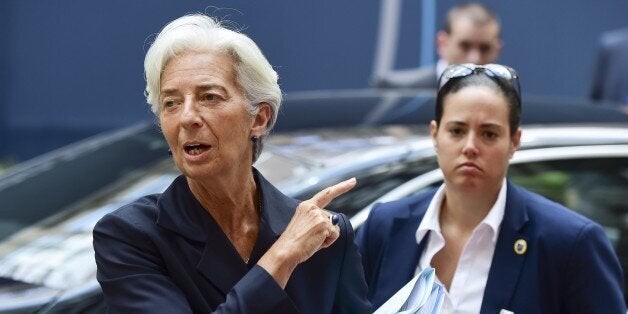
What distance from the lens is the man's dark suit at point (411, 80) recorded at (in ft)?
22.4

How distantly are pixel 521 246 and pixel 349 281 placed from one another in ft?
1.99

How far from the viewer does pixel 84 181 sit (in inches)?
176

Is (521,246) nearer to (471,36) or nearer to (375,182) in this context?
(375,182)

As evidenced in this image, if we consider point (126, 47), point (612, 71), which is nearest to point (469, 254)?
point (612, 71)

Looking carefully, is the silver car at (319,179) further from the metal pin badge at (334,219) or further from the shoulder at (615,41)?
the shoulder at (615,41)

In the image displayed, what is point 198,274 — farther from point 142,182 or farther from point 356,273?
point 142,182

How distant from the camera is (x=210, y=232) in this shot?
255 centimetres

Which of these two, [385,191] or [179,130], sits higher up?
[179,130]

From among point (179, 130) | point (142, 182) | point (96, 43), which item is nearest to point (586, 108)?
point (142, 182)

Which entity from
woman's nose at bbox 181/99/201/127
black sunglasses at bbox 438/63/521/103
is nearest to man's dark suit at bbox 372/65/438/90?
black sunglasses at bbox 438/63/521/103

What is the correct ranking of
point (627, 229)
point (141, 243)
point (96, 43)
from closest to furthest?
point (141, 243) < point (627, 229) < point (96, 43)

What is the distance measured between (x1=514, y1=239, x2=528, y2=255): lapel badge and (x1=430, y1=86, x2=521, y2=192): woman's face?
0.18 meters

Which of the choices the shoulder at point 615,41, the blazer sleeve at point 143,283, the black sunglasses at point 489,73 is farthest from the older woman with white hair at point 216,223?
the shoulder at point 615,41

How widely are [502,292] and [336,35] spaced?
5.32 m
